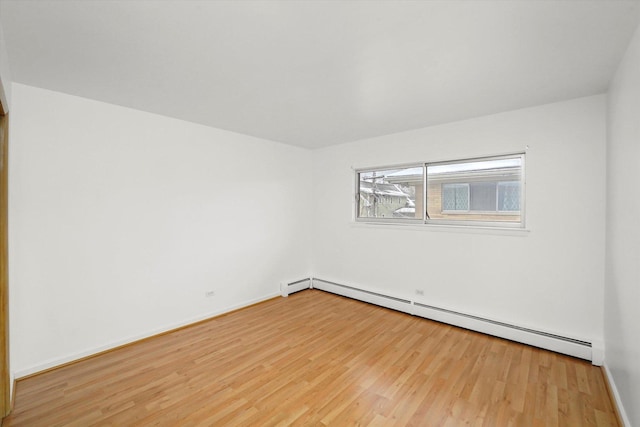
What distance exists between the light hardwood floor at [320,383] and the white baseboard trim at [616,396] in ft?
0.22

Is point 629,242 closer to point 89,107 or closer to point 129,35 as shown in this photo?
point 129,35

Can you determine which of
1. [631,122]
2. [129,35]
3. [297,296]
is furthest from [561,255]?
[129,35]

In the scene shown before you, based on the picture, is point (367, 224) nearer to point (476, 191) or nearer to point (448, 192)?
point (448, 192)

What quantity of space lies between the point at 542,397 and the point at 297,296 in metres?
3.20

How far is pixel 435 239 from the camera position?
11.7 feet

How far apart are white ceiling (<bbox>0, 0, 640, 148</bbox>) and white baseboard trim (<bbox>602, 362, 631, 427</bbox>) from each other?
238cm

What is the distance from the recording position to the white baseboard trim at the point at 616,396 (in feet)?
5.76

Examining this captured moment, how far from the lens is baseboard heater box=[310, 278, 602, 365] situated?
2.63 metres

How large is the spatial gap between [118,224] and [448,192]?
12.7 feet

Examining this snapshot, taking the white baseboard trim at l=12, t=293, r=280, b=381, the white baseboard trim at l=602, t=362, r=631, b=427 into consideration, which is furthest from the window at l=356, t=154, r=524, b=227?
the white baseboard trim at l=12, t=293, r=280, b=381

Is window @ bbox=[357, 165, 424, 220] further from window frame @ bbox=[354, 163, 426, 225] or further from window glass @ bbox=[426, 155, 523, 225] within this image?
window glass @ bbox=[426, 155, 523, 225]

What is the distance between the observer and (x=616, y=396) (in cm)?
199

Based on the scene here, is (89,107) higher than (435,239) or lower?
higher

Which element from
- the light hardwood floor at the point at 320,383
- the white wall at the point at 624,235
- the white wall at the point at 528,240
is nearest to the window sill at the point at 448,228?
the white wall at the point at 528,240
